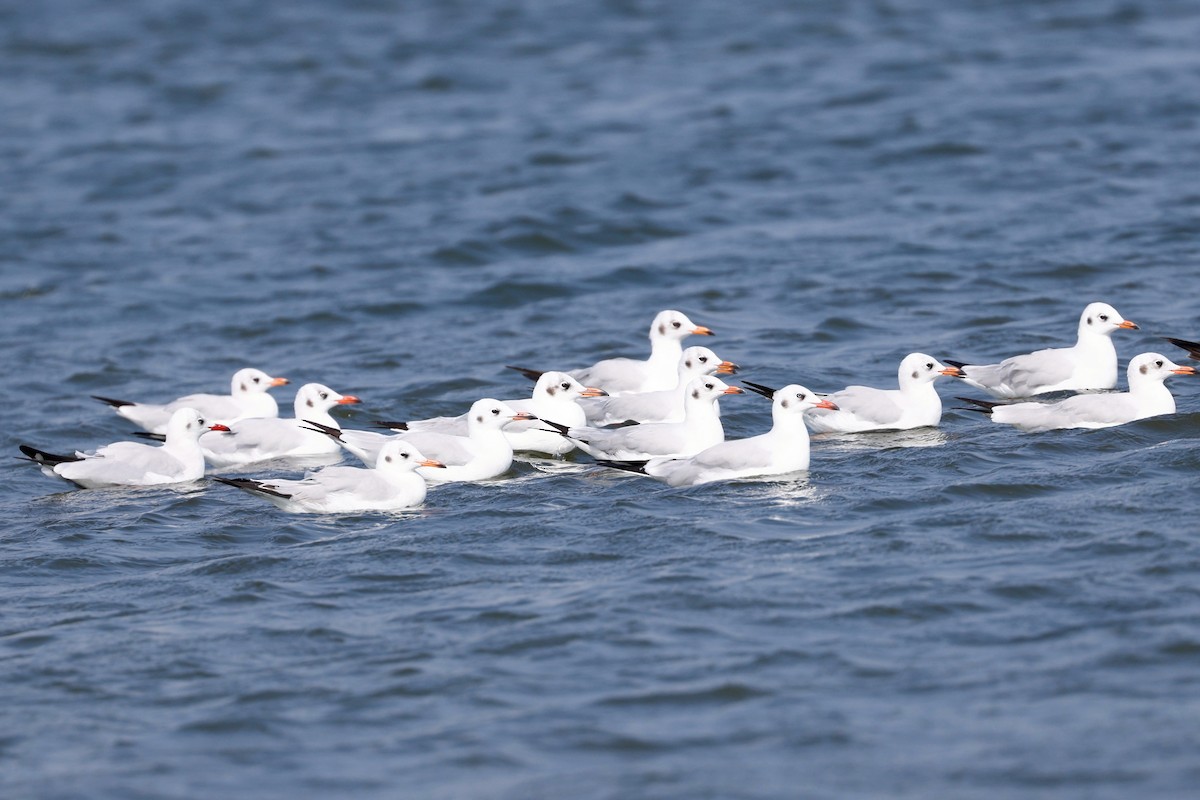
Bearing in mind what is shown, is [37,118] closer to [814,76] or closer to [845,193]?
[814,76]

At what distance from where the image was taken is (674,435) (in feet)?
40.1

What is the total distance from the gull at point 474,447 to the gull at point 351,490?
52 centimetres

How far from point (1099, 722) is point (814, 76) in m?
22.8

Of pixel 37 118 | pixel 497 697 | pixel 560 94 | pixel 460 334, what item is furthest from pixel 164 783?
pixel 37 118

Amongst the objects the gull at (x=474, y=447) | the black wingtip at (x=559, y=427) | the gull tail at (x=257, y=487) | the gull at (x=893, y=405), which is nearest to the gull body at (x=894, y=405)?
the gull at (x=893, y=405)

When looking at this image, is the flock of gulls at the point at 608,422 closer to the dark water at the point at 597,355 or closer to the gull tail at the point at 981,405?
the gull tail at the point at 981,405

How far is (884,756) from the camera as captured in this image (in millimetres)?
7223

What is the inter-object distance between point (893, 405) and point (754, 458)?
173 centimetres

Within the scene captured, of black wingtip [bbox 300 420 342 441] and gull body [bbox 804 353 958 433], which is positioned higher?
black wingtip [bbox 300 420 342 441]

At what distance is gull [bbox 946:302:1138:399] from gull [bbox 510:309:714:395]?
2.40 metres

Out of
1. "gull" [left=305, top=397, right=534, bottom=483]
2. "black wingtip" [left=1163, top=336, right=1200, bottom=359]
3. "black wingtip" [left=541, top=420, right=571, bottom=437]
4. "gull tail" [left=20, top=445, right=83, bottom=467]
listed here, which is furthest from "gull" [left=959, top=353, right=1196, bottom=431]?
"gull tail" [left=20, top=445, right=83, bottom=467]

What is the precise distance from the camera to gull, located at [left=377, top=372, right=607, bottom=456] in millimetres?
13016

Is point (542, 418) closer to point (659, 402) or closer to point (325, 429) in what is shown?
point (659, 402)

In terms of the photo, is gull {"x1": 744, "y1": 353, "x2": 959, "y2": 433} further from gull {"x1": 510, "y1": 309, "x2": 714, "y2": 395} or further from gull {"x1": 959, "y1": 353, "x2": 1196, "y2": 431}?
gull {"x1": 510, "y1": 309, "x2": 714, "y2": 395}
